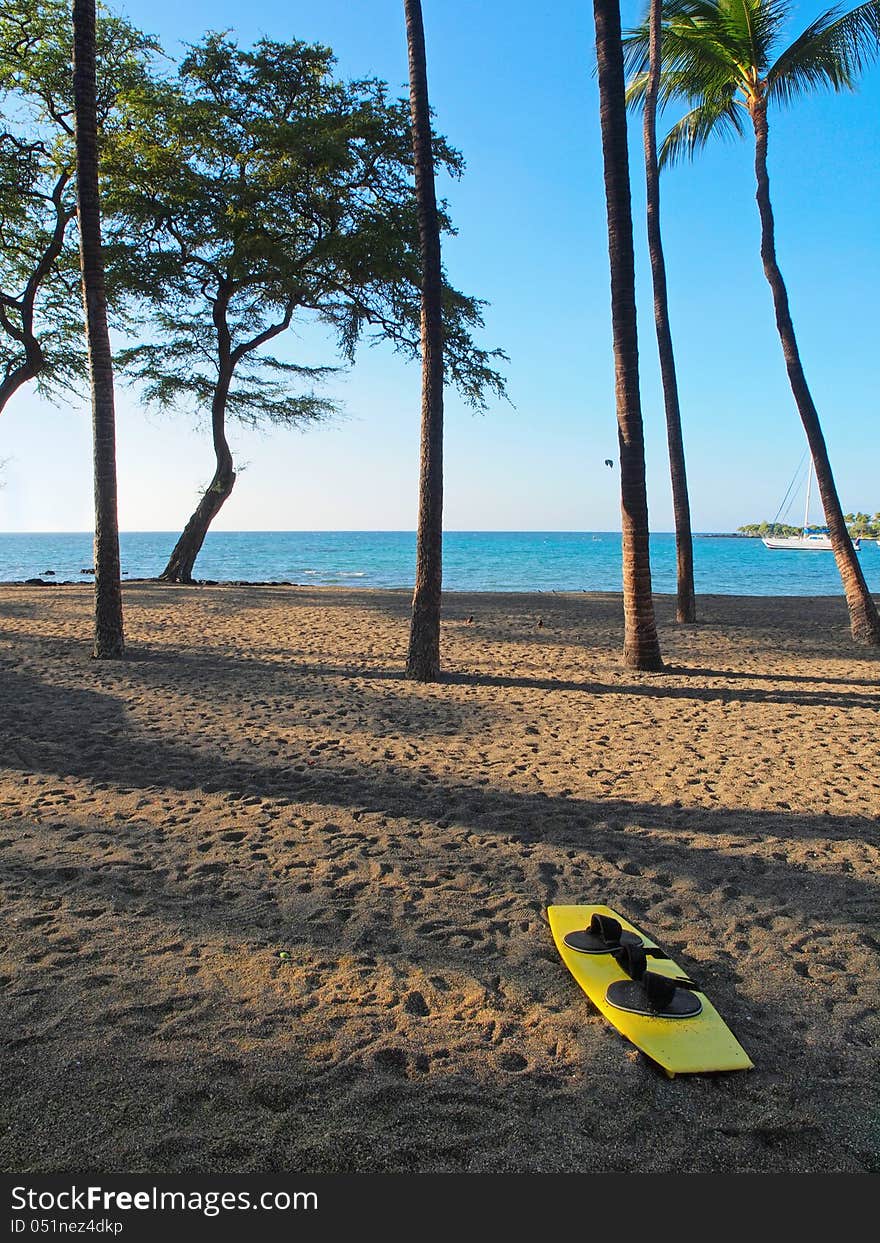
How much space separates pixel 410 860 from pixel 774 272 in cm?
1204

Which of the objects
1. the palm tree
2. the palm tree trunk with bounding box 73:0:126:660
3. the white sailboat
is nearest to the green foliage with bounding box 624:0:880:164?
the palm tree

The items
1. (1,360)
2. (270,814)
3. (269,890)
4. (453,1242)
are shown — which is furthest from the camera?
(1,360)

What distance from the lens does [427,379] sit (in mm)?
9203

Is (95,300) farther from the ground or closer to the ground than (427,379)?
farther from the ground

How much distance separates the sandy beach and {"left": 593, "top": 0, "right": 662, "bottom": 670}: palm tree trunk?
2023 millimetres

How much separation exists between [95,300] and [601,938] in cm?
987

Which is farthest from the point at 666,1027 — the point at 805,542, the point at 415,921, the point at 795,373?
the point at 805,542

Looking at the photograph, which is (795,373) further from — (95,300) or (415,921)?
(415,921)

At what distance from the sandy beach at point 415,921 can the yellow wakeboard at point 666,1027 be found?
7 centimetres

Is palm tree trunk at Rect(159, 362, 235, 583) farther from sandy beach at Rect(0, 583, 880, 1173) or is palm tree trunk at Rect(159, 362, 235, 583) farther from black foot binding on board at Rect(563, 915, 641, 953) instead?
black foot binding on board at Rect(563, 915, 641, 953)

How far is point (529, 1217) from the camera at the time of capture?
7.23 feet

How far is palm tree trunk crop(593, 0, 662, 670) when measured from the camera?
29.6 ft

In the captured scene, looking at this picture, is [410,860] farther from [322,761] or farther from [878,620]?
[878,620]

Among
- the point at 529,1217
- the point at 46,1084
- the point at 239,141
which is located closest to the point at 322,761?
the point at 46,1084
